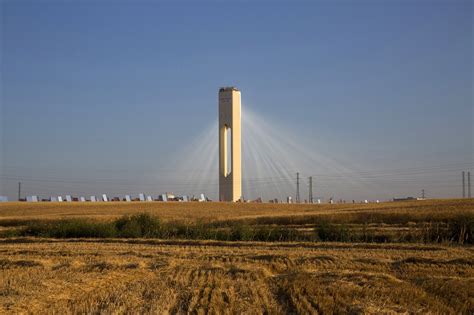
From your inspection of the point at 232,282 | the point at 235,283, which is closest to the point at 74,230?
the point at 232,282

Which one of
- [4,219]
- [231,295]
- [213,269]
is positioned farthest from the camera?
[4,219]

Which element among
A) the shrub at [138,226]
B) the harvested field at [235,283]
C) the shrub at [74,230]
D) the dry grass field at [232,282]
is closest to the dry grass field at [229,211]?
the shrub at [138,226]

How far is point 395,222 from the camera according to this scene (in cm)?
4100

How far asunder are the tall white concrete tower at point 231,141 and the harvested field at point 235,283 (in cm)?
5938

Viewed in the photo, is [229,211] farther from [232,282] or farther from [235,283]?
[235,283]

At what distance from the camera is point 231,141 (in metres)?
83.4

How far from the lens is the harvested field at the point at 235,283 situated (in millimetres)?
11891

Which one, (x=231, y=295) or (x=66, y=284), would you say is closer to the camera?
(x=231, y=295)

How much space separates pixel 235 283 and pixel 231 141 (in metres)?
68.3

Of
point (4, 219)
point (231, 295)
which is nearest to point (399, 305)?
point (231, 295)

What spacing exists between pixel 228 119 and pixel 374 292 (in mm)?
70710

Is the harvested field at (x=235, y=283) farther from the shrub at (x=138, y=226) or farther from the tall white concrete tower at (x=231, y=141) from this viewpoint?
the tall white concrete tower at (x=231, y=141)

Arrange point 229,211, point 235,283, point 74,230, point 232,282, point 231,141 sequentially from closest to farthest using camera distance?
1. point 235,283
2. point 232,282
3. point 74,230
4. point 229,211
5. point 231,141

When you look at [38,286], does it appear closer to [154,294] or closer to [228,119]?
[154,294]
